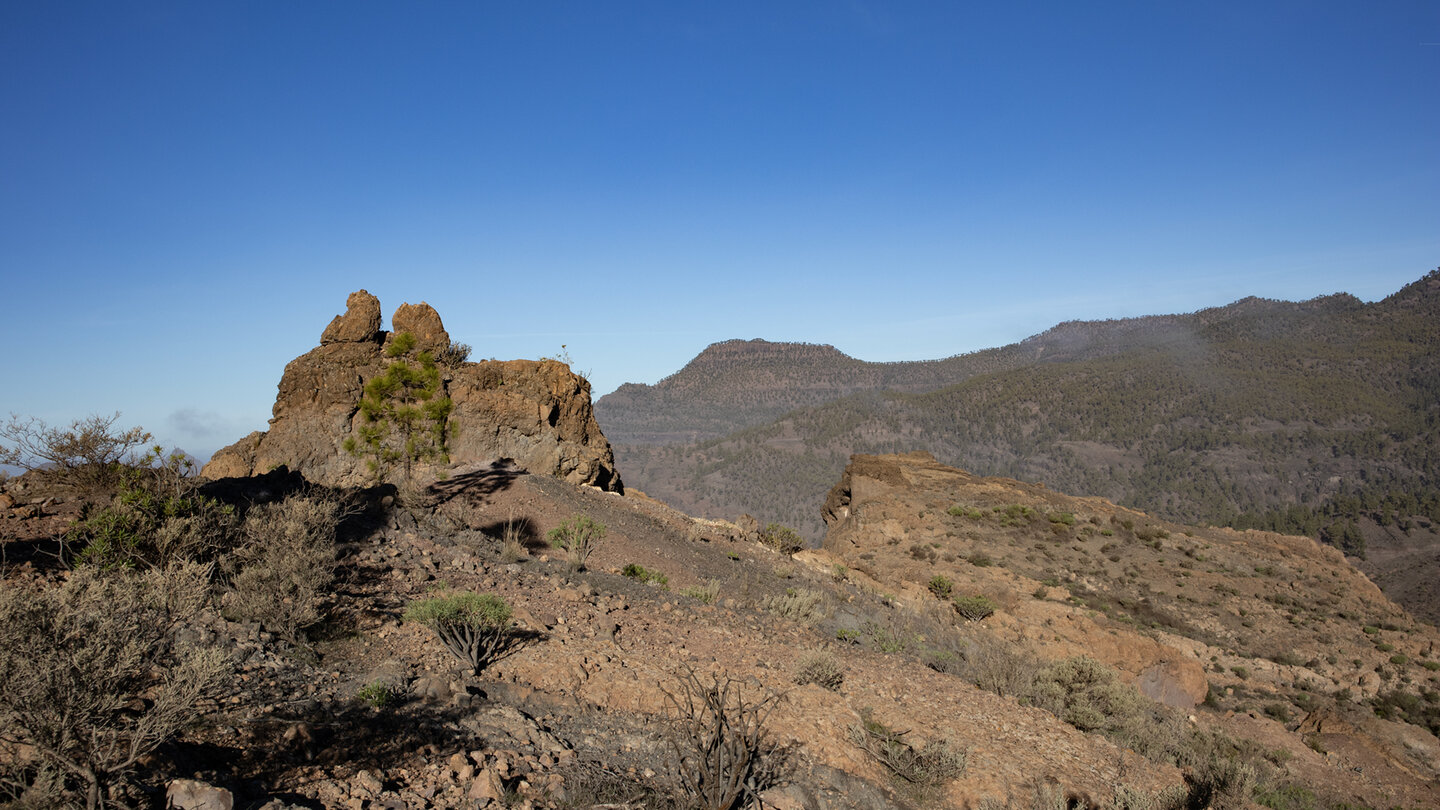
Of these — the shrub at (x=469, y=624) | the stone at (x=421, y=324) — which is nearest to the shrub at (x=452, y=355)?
the stone at (x=421, y=324)

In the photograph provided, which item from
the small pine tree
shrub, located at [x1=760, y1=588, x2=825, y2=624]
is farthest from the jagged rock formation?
shrub, located at [x1=760, y1=588, x2=825, y2=624]

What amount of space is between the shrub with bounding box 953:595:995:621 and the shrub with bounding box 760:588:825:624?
23.0 feet

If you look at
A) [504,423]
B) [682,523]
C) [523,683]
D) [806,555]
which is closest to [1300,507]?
[806,555]

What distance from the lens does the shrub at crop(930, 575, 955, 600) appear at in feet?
62.8

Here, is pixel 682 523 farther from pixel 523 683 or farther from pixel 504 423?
pixel 523 683

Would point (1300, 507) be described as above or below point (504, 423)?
below

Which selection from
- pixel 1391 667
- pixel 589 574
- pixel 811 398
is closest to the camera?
pixel 589 574

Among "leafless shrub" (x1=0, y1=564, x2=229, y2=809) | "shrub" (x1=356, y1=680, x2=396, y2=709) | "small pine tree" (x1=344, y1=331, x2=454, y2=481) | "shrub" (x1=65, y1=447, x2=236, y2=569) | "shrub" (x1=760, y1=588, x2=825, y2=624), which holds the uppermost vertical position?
"small pine tree" (x1=344, y1=331, x2=454, y2=481)

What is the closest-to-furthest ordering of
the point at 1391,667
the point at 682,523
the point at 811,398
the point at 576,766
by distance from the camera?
the point at 576,766 < the point at 1391,667 < the point at 682,523 < the point at 811,398

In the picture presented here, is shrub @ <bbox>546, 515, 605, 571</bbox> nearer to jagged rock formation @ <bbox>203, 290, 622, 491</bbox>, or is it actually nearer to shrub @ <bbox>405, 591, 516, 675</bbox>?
shrub @ <bbox>405, 591, 516, 675</bbox>

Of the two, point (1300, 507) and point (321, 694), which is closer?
point (321, 694)

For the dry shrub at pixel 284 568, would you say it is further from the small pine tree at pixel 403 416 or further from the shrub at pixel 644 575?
the small pine tree at pixel 403 416

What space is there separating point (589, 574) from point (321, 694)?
603cm

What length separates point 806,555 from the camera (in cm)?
2056
